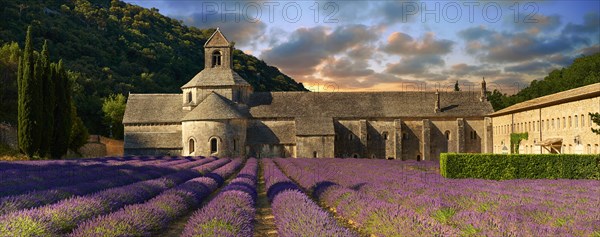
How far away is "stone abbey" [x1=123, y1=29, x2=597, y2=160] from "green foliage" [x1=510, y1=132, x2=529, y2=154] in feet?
12.9

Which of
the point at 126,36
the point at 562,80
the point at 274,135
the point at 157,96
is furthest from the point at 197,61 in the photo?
the point at 562,80

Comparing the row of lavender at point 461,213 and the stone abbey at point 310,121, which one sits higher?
the stone abbey at point 310,121

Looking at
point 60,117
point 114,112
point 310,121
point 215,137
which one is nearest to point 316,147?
point 310,121

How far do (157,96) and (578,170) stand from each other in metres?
40.4

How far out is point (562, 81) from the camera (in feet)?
201

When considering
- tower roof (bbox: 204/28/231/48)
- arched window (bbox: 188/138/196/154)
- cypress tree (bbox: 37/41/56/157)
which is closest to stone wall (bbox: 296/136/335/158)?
arched window (bbox: 188/138/196/154)

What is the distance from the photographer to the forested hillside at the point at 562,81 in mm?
58750

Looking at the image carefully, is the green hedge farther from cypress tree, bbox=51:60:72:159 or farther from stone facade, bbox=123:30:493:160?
cypress tree, bbox=51:60:72:159

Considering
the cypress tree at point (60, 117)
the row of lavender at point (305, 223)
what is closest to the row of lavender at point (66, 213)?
the row of lavender at point (305, 223)

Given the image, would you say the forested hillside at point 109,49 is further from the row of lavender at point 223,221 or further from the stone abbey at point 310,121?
Answer: the row of lavender at point 223,221

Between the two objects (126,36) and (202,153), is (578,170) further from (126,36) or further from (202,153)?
(126,36)

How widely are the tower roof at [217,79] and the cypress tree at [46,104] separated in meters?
17.5

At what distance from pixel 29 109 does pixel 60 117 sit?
349 centimetres

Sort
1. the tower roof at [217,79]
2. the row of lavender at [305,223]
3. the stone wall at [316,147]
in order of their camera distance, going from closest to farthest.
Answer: the row of lavender at [305,223] → the stone wall at [316,147] → the tower roof at [217,79]
